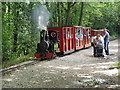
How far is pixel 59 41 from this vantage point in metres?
17.1

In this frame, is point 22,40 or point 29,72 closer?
point 29,72

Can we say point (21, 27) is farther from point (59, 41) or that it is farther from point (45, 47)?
point (45, 47)

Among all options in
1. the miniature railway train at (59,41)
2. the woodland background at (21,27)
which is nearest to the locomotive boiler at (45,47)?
the miniature railway train at (59,41)

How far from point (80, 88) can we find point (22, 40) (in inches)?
459

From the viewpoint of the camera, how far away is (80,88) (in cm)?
754

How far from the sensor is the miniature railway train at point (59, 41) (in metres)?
15.3

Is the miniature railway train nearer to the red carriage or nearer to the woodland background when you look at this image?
the red carriage

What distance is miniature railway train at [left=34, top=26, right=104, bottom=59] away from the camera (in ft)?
50.3

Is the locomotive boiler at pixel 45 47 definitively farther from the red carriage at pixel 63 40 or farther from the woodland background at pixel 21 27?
the woodland background at pixel 21 27

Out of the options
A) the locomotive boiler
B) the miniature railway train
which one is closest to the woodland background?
the locomotive boiler

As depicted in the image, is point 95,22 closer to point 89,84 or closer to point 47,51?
point 47,51

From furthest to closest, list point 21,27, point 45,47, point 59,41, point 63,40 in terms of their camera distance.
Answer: point 21,27 → point 63,40 → point 59,41 → point 45,47

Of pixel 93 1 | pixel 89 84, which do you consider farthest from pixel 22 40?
pixel 93 1

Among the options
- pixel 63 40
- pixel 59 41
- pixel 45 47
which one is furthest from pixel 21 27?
pixel 45 47
